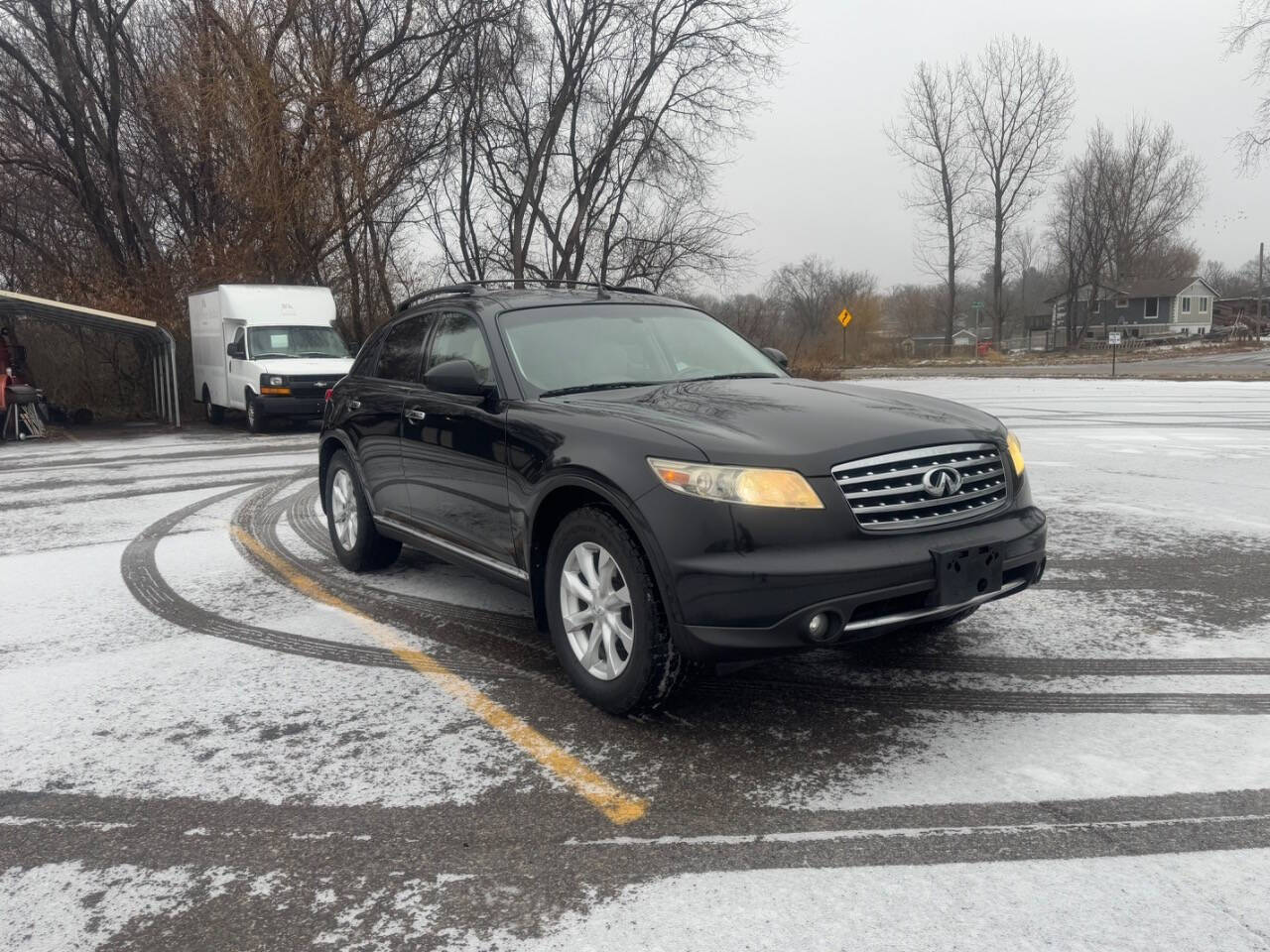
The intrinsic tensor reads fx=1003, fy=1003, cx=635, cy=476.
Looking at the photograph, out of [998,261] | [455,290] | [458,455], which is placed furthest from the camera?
[998,261]

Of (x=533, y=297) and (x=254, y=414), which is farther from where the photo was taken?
(x=254, y=414)

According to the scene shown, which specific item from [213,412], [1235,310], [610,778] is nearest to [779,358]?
[610,778]

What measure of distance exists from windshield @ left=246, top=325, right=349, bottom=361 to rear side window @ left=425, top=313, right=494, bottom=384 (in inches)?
562

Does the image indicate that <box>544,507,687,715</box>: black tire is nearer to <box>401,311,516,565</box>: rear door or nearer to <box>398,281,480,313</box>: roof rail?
<box>401,311,516,565</box>: rear door

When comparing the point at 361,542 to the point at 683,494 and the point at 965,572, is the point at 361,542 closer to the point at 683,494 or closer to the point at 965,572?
the point at 683,494

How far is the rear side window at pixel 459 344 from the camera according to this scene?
492cm

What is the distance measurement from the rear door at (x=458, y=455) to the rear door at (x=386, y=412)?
14 cm

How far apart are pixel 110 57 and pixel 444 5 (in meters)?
8.93

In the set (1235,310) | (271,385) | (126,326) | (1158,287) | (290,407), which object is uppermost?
(1158,287)

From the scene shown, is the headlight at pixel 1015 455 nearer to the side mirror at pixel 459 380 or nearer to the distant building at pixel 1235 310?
the side mirror at pixel 459 380

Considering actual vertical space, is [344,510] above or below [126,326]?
below

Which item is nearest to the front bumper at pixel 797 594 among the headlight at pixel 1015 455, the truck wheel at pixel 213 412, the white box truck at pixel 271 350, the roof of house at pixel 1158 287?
the headlight at pixel 1015 455

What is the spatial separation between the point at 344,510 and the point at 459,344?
1930mm

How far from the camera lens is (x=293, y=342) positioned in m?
19.0
